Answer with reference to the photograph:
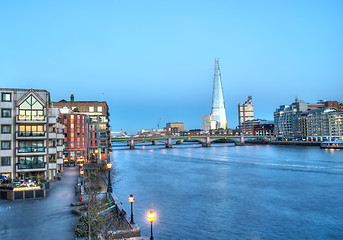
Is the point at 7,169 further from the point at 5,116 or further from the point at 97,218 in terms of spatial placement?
the point at 97,218

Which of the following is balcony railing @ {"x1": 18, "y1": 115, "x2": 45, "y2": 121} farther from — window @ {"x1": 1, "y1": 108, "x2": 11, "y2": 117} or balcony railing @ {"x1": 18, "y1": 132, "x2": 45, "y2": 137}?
balcony railing @ {"x1": 18, "y1": 132, "x2": 45, "y2": 137}

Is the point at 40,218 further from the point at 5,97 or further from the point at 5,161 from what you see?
the point at 5,97

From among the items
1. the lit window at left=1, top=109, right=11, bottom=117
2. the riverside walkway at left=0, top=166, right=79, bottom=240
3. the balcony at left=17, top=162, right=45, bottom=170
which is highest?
the lit window at left=1, top=109, right=11, bottom=117

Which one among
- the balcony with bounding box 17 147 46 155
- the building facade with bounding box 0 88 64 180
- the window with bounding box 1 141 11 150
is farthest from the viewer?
the balcony with bounding box 17 147 46 155

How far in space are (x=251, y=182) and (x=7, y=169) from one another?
146 ft

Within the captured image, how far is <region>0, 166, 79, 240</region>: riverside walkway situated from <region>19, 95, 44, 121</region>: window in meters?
14.8

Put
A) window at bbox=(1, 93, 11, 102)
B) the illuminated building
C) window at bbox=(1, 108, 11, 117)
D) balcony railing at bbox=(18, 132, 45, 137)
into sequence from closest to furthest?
1. window at bbox=(1, 108, 11, 117)
2. window at bbox=(1, 93, 11, 102)
3. balcony railing at bbox=(18, 132, 45, 137)
4. the illuminated building

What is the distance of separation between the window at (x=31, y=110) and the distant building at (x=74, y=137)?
125ft

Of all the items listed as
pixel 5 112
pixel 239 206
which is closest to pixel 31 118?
pixel 5 112

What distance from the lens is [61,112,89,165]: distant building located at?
86188 mm

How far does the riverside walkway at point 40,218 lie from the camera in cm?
2378

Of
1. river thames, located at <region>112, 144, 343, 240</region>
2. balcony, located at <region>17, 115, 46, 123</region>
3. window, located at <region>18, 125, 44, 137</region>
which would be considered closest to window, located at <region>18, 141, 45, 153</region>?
window, located at <region>18, 125, 44, 137</region>

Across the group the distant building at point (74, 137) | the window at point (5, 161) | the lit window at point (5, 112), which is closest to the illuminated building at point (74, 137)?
the distant building at point (74, 137)

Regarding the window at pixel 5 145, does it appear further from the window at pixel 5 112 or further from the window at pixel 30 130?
the window at pixel 5 112
